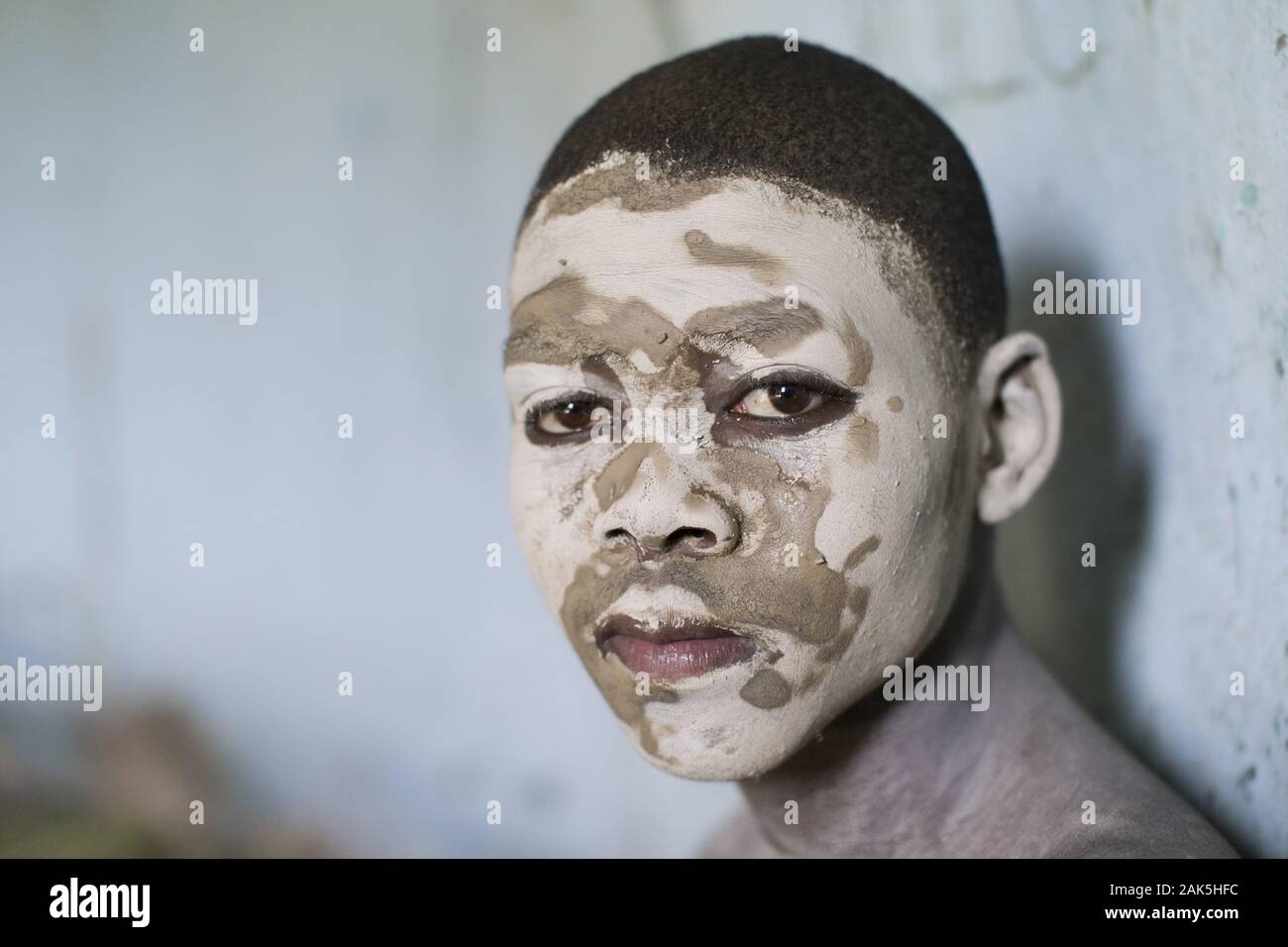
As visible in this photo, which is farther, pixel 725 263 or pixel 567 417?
pixel 567 417

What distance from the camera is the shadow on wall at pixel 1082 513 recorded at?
180 cm

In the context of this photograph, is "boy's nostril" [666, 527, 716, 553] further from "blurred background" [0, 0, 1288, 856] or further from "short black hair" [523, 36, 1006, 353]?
"blurred background" [0, 0, 1288, 856]

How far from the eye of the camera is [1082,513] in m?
1.88

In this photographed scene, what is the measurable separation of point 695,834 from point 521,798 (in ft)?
1.29

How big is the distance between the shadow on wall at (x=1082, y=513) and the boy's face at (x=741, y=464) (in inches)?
23.1

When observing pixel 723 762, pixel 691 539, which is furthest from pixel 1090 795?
pixel 691 539

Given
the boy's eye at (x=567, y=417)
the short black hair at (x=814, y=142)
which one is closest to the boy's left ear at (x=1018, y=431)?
the short black hair at (x=814, y=142)

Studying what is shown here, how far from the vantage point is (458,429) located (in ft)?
8.73

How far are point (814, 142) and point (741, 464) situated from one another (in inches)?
14.3

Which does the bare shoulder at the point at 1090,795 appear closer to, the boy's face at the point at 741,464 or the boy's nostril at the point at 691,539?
the boy's face at the point at 741,464

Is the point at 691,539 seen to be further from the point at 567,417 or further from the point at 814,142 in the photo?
the point at 814,142

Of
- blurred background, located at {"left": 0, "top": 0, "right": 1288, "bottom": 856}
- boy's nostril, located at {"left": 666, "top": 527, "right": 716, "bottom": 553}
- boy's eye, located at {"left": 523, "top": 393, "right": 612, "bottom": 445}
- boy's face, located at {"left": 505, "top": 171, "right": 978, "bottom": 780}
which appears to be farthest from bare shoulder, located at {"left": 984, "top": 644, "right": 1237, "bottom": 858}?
blurred background, located at {"left": 0, "top": 0, "right": 1288, "bottom": 856}

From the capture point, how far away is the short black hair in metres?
1.29

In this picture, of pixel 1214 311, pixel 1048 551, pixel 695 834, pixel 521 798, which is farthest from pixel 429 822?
pixel 1214 311
